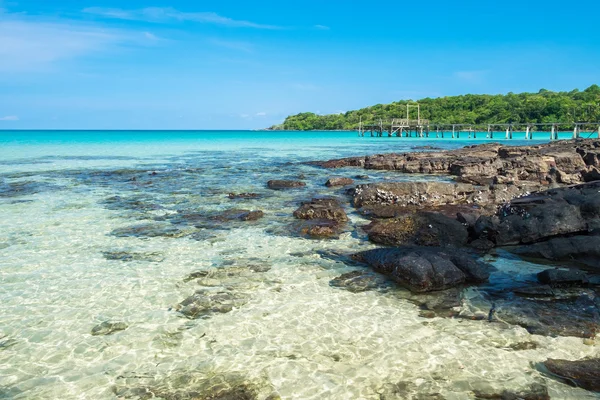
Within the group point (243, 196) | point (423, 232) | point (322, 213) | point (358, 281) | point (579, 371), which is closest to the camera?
point (579, 371)

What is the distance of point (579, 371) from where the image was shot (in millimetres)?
5582

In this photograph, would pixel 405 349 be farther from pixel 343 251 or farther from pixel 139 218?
pixel 139 218

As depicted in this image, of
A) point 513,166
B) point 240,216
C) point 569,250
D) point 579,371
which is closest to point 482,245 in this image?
point 569,250

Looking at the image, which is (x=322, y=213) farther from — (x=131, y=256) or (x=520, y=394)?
(x=520, y=394)

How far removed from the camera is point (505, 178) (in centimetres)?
2195

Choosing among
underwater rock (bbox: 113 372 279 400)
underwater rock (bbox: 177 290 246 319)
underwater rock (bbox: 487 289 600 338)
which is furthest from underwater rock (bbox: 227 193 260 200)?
underwater rock (bbox: 113 372 279 400)

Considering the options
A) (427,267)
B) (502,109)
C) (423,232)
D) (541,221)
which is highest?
→ (502,109)

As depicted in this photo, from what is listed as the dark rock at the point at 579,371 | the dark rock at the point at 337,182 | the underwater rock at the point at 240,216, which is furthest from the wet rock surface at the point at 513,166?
the dark rock at the point at 579,371

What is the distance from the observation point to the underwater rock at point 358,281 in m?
8.66

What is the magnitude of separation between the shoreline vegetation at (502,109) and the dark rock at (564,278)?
111 metres

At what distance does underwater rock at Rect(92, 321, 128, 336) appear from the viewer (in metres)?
6.91

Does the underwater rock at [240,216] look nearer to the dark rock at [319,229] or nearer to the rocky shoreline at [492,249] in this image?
the rocky shoreline at [492,249]

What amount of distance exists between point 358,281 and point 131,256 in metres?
5.74

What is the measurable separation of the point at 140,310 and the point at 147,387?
2.50 metres
